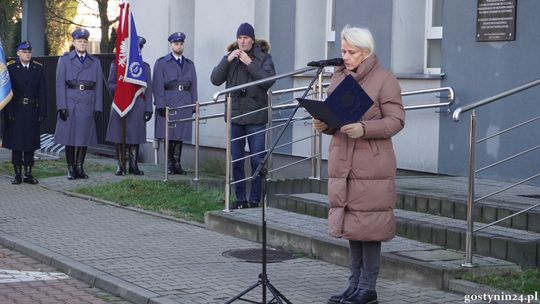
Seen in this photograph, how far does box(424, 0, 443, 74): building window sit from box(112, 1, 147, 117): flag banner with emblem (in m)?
4.90

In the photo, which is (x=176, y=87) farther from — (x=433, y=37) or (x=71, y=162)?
(x=433, y=37)

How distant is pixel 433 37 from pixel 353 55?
18.7 ft

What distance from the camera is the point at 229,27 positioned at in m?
17.1

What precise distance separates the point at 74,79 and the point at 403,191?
22.2ft

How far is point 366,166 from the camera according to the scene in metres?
7.61

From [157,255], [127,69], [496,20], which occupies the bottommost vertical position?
[157,255]

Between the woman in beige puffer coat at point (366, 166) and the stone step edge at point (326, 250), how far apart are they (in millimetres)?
801

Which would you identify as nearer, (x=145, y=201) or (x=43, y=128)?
(x=145, y=201)

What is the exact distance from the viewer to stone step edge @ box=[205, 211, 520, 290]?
8.33 meters

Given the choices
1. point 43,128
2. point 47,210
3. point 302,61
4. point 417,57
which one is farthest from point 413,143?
point 43,128

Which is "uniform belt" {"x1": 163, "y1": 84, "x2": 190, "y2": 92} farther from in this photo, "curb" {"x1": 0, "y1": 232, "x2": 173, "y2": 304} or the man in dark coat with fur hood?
"curb" {"x1": 0, "y1": 232, "x2": 173, "y2": 304}

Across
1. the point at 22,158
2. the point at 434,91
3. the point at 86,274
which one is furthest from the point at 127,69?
the point at 86,274

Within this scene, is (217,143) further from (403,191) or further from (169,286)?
(169,286)

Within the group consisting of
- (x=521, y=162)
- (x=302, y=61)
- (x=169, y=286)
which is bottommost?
(x=169, y=286)
